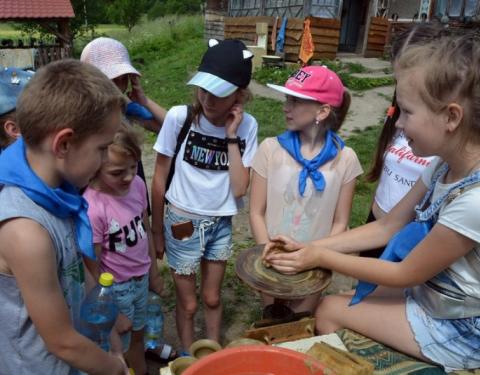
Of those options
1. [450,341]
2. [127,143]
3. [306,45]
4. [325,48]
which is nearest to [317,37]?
[325,48]

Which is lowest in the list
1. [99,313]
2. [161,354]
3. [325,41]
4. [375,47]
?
[161,354]

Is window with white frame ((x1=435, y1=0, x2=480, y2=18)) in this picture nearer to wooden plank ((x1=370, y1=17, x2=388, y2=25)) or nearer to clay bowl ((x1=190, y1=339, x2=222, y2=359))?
wooden plank ((x1=370, y1=17, x2=388, y2=25))

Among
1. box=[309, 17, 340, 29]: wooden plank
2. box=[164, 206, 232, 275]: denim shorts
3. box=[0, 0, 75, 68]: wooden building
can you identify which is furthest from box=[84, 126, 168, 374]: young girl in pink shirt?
box=[309, 17, 340, 29]: wooden plank

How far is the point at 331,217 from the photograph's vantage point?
Answer: 257 cm

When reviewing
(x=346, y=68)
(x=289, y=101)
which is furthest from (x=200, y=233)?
(x=346, y=68)

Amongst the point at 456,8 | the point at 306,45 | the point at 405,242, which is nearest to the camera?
the point at 405,242

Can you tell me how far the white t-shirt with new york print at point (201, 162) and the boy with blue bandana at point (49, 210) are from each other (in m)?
1.13

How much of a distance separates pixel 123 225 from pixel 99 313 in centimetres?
58

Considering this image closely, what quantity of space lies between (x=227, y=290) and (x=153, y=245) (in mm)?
1389

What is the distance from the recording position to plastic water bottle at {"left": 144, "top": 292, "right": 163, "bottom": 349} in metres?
2.77

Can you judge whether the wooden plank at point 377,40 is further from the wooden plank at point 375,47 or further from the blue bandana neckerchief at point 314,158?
the blue bandana neckerchief at point 314,158

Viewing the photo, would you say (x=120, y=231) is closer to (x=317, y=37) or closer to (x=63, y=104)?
A: (x=63, y=104)

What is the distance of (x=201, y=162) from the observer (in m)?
2.62

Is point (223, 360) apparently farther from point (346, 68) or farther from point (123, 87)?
point (346, 68)
